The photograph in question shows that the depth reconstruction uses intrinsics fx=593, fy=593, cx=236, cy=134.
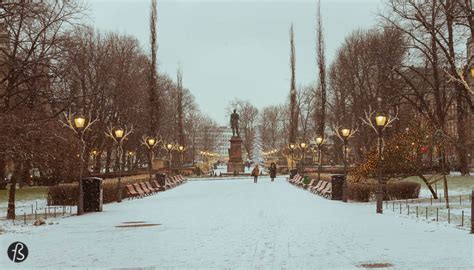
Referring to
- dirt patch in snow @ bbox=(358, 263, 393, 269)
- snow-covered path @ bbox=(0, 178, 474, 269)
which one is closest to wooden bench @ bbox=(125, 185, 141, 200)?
snow-covered path @ bbox=(0, 178, 474, 269)

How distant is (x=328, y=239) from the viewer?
46.7ft

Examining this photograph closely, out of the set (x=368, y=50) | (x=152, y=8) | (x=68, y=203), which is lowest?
(x=68, y=203)

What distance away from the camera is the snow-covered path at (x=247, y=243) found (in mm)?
11062

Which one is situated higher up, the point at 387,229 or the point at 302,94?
the point at 302,94

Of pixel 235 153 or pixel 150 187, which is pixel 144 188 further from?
pixel 235 153

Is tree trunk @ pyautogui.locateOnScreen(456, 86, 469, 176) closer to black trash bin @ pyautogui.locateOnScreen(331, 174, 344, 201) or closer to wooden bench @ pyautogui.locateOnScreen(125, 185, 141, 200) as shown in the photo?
black trash bin @ pyautogui.locateOnScreen(331, 174, 344, 201)

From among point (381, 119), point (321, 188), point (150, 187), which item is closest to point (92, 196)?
point (381, 119)

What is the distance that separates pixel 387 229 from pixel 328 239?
2919 millimetres

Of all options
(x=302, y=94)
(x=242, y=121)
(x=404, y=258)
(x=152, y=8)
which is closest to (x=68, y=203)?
(x=404, y=258)

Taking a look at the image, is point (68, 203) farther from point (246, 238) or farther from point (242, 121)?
point (242, 121)

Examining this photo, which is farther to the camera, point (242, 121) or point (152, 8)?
point (242, 121)

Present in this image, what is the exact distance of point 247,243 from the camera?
13570 millimetres

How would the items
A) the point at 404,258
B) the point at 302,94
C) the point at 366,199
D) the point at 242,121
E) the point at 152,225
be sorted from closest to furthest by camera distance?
the point at 404,258
the point at 152,225
the point at 366,199
the point at 302,94
the point at 242,121

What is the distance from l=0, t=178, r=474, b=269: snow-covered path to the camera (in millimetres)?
11062
